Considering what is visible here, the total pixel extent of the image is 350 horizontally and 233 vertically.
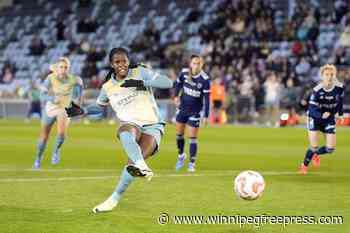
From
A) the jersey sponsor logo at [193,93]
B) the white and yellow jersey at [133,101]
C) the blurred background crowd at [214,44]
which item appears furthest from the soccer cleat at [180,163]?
the blurred background crowd at [214,44]

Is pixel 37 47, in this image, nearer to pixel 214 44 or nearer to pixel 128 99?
pixel 214 44

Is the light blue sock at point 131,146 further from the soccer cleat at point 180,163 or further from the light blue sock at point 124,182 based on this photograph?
the soccer cleat at point 180,163

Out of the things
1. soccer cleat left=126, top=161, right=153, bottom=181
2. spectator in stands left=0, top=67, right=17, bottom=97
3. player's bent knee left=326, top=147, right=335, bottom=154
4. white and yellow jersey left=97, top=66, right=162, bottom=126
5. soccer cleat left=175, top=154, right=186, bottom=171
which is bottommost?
spectator in stands left=0, top=67, right=17, bottom=97

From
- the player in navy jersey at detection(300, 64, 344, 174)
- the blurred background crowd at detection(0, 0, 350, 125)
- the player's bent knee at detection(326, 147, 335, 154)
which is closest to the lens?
the player in navy jersey at detection(300, 64, 344, 174)

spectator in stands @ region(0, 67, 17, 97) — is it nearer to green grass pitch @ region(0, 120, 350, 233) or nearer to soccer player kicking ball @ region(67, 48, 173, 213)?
green grass pitch @ region(0, 120, 350, 233)

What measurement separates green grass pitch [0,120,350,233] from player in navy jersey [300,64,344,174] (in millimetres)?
696

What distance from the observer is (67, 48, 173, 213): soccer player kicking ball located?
10.8 meters

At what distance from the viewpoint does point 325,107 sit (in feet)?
55.2

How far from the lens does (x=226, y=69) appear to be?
→ 38.5 metres

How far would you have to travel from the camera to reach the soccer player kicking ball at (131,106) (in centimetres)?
1077

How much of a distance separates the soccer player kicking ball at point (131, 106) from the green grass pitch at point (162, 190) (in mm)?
505

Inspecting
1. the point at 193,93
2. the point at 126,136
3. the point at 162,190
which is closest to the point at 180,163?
the point at 193,93

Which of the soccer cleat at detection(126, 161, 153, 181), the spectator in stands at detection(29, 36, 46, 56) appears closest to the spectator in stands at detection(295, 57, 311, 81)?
the spectator in stands at detection(29, 36, 46, 56)

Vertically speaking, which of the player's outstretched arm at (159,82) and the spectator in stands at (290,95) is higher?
the player's outstretched arm at (159,82)
